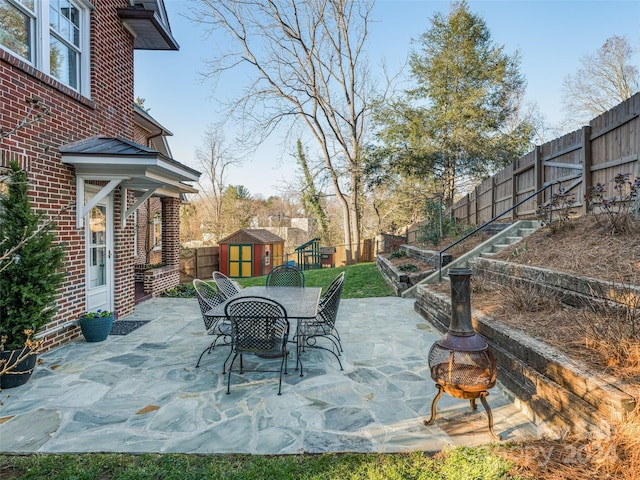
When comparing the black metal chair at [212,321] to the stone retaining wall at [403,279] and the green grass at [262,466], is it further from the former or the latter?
the stone retaining wall at [403,279]

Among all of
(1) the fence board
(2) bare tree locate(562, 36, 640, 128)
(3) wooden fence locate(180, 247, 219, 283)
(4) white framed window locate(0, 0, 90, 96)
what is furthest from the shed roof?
(2) bare tree locate(562, 36, 640, 128)

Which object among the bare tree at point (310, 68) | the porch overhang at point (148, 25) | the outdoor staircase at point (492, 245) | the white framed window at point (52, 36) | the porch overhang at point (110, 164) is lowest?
the outdoor staircase at point (492, 245)

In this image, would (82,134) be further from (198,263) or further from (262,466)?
(198,263)

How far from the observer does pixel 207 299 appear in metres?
4.84

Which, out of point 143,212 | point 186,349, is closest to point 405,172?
point 143,212

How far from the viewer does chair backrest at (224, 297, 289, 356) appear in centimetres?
335

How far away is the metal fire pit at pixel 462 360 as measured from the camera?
2512 millimetres

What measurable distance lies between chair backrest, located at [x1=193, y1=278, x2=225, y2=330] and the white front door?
1.91 metres

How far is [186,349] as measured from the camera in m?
4.70

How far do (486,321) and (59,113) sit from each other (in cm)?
574

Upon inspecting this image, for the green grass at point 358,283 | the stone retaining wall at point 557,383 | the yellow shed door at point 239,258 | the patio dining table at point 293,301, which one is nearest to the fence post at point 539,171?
the green grass at point 358,283

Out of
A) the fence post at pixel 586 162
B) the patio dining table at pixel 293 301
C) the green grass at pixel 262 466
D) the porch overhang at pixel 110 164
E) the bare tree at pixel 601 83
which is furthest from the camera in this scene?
the bare tree at pixel 601 83

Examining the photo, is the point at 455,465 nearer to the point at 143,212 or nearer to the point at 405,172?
the point at 143,212

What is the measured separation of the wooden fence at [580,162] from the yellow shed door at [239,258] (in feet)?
32.2
